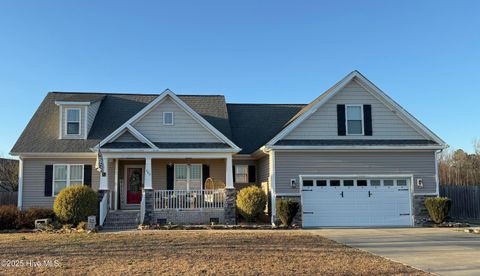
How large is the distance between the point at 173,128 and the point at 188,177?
103 inches

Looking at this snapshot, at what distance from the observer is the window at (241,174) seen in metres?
21.2

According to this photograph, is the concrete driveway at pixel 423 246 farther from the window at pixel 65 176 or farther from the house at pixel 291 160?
the window at pixel 65 176

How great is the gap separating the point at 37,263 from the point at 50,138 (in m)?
11.6

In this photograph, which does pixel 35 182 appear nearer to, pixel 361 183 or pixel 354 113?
pixel 361 183

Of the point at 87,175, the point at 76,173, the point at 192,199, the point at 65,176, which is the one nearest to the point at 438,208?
the point at 192,199

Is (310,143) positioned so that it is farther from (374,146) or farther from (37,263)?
(37,263)

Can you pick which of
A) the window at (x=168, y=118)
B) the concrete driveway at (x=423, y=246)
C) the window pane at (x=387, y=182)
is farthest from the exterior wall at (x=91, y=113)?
the window pane at (x=387, y=182)

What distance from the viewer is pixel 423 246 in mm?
12078

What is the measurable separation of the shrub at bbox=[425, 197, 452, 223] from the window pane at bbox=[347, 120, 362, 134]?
3924 millimetres

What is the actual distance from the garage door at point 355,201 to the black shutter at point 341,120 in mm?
1930

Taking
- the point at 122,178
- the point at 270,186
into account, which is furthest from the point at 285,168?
the point at 122,178

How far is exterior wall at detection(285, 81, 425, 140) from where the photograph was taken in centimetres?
1812

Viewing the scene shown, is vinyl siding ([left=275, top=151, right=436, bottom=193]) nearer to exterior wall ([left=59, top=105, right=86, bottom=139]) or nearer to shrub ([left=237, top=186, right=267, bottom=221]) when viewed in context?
shrub ([left=237, top=186, right=267, bottom=221])

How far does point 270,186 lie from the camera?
1814cm
